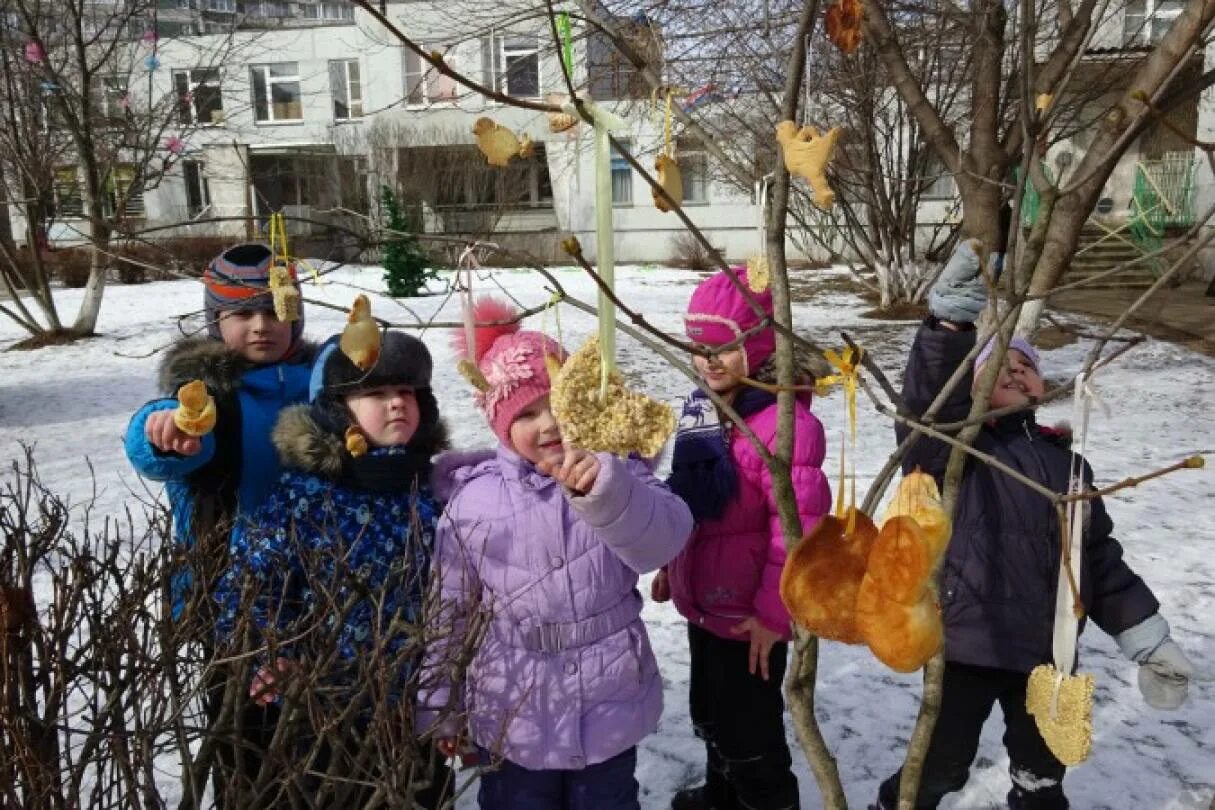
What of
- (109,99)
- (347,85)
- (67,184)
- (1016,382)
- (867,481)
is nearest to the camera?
(1016,382)

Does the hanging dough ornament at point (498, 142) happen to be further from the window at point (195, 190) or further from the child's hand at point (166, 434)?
the window at point (195, 190)

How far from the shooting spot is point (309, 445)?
178cm

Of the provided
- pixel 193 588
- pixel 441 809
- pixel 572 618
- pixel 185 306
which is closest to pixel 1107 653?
pixel 572 618

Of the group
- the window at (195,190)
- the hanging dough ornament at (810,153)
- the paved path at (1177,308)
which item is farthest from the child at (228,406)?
the window at (195,190)

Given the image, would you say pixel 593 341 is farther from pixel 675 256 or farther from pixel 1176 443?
pixel 675 256

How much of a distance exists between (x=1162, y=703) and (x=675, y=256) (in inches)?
789

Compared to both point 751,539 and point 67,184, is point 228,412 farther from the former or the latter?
→ point 67,184

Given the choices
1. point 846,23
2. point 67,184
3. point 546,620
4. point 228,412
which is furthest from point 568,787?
point 67,184

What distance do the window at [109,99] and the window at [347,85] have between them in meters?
13.5

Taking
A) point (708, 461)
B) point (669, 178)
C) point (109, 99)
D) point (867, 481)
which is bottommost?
point (867, 481)

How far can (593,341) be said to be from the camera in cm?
107

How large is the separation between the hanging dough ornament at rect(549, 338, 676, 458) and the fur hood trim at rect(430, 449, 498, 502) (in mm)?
868

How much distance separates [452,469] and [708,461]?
591 mm

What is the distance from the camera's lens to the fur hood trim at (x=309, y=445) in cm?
178
